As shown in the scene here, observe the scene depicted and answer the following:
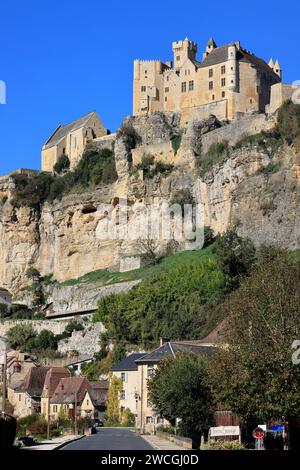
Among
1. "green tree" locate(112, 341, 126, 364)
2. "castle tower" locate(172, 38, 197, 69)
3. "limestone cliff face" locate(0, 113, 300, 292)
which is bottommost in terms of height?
"green tree" locate(112, 341, 126, 364)

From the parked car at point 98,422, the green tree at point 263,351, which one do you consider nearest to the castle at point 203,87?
the parked car at point 98,422

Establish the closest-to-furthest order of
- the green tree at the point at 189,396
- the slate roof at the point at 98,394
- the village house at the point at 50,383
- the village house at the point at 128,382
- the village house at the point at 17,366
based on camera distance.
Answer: the green tree at the point at 189,396 < the village house at the point at 128,382 < the slate roof at the point at 98,394 < the village house at the point at 50,383 < the village house at the point at 17,366

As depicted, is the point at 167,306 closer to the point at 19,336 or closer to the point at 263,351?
the point at 19,336

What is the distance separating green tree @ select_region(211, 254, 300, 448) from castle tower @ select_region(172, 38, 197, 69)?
171 ft

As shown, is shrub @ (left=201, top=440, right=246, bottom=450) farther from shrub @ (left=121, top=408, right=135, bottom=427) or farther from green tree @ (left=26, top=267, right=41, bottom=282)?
green tree @ (left=26, top=267, right=41, bottom=282)

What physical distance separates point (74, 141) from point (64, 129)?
22.8ft

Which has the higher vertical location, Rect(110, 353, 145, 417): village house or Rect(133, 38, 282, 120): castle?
Rect(133, 38, 282, 120): castle

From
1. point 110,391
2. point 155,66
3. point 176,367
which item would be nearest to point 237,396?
point 176,367

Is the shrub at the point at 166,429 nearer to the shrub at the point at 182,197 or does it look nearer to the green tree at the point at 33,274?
the shrub at the point at 182,197

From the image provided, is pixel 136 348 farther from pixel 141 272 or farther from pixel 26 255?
pixel 26 255

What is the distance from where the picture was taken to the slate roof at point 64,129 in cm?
9444

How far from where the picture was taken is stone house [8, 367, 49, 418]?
65812 mm

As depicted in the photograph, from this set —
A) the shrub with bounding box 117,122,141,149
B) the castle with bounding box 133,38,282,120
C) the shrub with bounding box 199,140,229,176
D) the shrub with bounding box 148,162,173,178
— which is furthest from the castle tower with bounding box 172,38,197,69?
the shrub with bounding box 199,140,229,176

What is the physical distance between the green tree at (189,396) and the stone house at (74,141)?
163 feet
